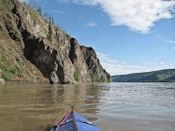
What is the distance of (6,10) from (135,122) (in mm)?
56627

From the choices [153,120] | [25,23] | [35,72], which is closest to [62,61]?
[35,72]

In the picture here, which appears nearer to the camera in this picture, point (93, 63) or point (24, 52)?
point (24, 52)

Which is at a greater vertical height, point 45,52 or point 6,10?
point 6,10

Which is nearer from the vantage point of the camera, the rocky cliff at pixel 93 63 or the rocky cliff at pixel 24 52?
the rocky cliff at pixel 24 52

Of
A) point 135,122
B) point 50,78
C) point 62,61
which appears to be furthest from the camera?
point 62,61

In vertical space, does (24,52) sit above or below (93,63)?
below

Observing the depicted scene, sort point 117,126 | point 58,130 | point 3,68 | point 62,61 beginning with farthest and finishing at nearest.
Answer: point 62,61 < point 3,68 < point 117,126 < point 58,130

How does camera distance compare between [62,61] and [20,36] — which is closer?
[20,36]

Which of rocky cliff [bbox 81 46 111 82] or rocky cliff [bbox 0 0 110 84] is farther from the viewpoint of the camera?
rocky cliff [bbox 81 46 111 82]

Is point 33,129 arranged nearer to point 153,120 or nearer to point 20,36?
point 153,120

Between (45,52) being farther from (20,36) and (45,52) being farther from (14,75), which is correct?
(14,75)

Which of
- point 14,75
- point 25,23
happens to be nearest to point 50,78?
point 14,75

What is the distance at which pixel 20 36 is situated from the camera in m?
50.6

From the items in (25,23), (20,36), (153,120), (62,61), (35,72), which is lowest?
(153,120)
